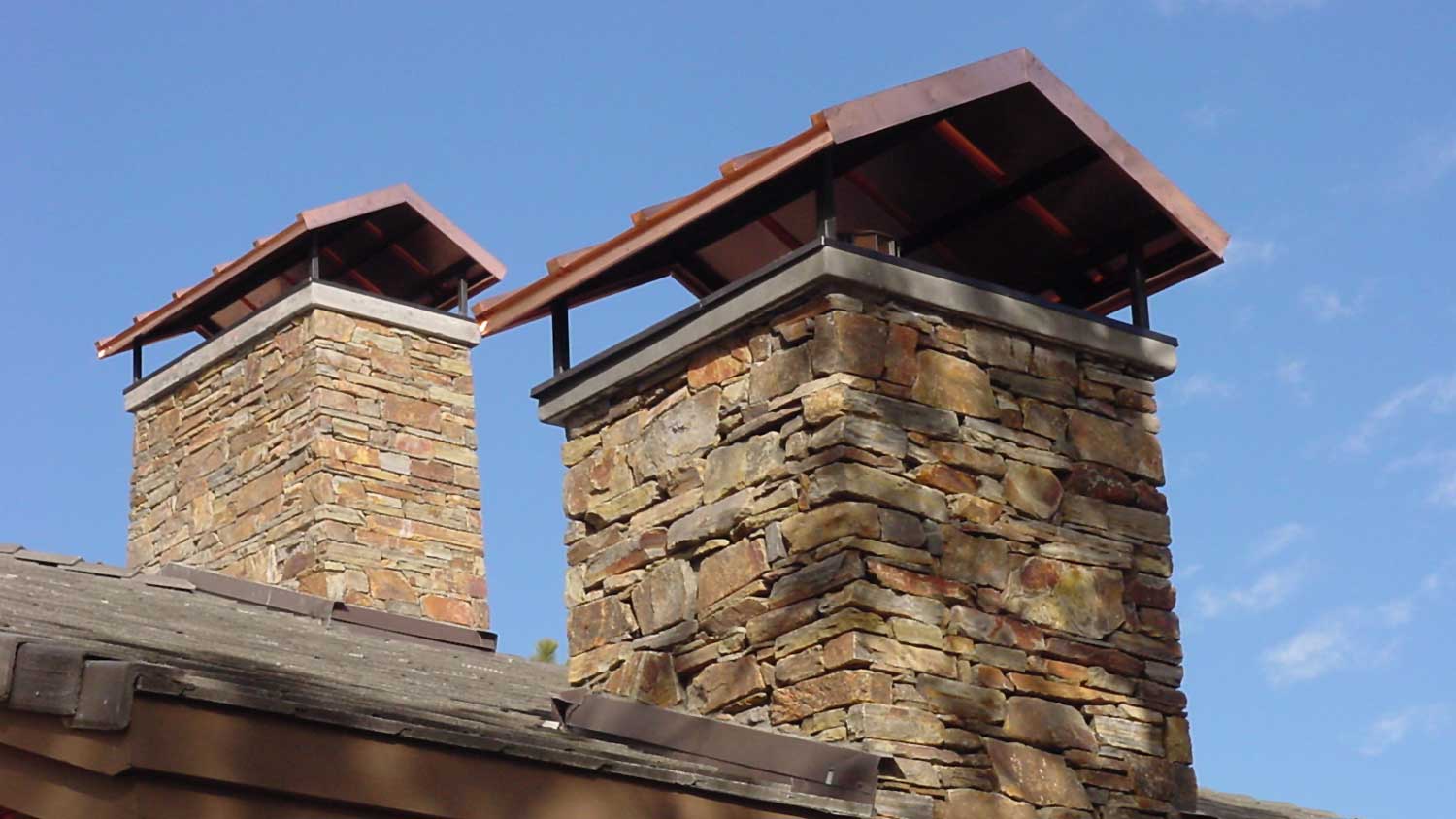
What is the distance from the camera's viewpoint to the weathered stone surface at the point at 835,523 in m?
6.67

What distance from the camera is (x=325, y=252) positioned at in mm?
12078

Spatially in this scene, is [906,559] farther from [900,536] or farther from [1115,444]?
[1115,444]

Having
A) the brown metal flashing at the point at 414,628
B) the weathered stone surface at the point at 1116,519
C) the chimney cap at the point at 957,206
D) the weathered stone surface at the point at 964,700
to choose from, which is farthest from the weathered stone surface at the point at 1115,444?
the brown metal flashing at the point at 414,628

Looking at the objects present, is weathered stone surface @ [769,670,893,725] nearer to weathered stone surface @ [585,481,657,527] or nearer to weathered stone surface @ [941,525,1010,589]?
weathered stone surface @ [941,525,1010,589]

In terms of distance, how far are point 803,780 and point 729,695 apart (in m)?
0.80

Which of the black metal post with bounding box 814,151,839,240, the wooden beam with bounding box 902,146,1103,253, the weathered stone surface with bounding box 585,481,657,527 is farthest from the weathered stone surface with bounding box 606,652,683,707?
the wooden beam with bounding box 902,146,1103,253

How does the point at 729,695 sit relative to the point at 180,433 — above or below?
below

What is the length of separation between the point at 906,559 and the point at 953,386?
726mm

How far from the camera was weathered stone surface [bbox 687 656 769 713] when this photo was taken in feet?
22.6

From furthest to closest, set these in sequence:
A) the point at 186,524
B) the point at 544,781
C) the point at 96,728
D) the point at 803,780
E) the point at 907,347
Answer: the point at 186,524 → the point at 907,347 → the point at 803,780 → the point at 544,781 → the point at 96,728

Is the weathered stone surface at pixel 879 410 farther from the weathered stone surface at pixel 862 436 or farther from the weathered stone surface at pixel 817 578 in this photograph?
the weathered stone surface at pixel 817 578

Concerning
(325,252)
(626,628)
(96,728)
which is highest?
(325,252)

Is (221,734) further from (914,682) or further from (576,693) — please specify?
(914,682)

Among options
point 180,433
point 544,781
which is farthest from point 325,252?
point 544,781
